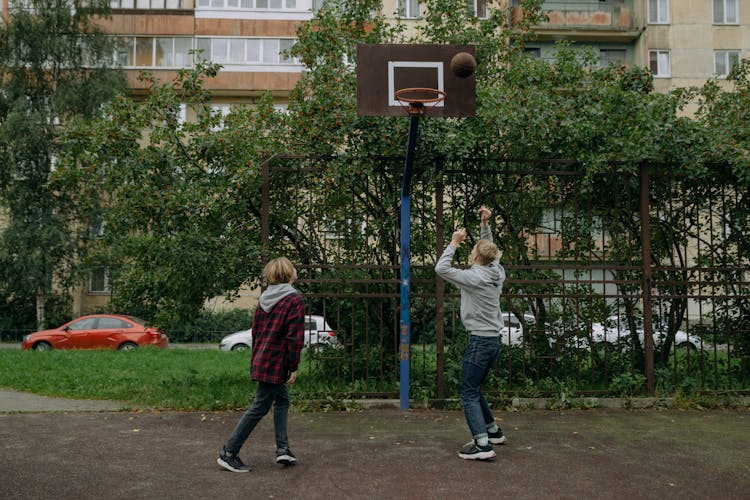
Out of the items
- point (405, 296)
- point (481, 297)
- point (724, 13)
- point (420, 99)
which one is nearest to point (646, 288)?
point (405, 296)

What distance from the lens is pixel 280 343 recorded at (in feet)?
18.6

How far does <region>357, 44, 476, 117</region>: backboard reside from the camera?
8.00 meters

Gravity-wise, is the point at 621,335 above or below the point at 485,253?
below

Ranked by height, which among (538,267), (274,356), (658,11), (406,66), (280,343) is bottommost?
(274,356)

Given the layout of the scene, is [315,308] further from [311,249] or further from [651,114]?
[651,114]

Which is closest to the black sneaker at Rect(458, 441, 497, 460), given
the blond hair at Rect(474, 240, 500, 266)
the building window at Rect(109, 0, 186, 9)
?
the blond hair at Rect(474, 240, 500, 266)

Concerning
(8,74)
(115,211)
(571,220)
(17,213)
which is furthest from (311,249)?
(8,74)

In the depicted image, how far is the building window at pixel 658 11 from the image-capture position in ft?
109

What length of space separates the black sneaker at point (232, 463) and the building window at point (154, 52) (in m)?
28.0

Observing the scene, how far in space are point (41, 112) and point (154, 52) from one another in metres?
5.91

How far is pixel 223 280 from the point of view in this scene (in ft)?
30.6

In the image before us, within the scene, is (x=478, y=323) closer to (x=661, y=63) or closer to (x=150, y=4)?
(x=150, y=4)

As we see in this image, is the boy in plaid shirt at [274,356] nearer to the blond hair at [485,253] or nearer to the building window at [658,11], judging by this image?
the blond hair at [485,253]

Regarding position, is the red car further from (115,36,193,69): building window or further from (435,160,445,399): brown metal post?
(435,160,445,399): brown metal post
